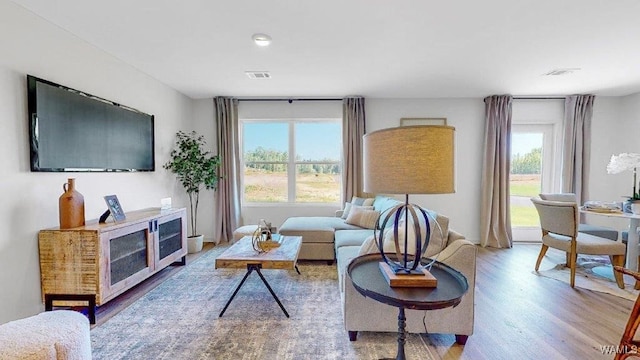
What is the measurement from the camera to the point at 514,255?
3998 mm

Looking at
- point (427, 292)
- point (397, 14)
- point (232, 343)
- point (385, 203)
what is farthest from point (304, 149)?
point (427, 292)

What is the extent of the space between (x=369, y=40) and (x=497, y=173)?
10.8 feet

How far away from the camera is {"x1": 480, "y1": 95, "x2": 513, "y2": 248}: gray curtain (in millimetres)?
4426

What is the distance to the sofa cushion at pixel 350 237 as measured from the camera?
308cm

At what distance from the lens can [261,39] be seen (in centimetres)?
254

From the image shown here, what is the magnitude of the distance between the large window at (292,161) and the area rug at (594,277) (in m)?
3.06

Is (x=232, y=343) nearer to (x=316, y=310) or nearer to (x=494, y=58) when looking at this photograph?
(x=316, y=310)

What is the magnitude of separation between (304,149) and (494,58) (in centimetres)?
297

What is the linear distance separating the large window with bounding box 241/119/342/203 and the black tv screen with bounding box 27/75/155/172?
5.81ft

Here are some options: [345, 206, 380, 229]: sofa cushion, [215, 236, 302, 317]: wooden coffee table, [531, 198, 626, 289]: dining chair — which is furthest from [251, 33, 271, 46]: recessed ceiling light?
[531, 198, 626, 289]: dining chair

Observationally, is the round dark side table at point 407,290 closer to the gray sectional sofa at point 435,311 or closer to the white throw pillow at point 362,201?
the gray sectional sofa at point 435,311

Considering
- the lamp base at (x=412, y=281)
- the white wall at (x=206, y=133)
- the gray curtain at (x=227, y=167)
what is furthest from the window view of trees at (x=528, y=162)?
the white wall at (x=206, y=133)

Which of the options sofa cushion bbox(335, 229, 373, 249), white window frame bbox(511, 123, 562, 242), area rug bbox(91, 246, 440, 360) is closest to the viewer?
area rug bbox(91, 246, 440, 360)

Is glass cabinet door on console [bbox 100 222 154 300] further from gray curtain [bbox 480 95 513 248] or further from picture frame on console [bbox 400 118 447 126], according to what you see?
gray curtain [bbox 480 95 513 248]
